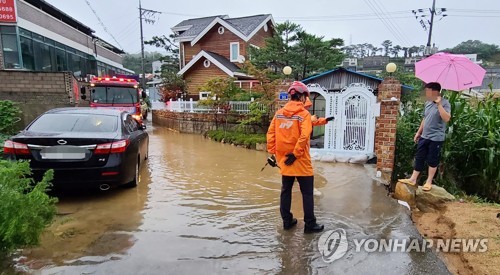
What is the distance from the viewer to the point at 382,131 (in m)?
5.68

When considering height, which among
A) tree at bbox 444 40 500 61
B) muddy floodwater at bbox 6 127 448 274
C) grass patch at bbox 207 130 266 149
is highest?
tree at bbox 444 40 500 61

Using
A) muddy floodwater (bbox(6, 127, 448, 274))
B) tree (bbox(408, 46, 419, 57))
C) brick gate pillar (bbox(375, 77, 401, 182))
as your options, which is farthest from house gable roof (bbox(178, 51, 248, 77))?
tree (bbox(408, 46, 419, 57))

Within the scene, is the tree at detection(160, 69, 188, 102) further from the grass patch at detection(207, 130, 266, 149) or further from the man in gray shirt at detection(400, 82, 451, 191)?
the man in gray shirt at detection(400, 82, 451, 191)

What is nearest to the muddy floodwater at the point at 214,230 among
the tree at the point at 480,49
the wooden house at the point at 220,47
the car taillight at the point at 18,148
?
the car taillight at the point at 18,148

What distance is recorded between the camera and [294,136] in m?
3.17

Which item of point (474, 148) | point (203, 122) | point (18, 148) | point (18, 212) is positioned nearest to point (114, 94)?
point (203, 122)

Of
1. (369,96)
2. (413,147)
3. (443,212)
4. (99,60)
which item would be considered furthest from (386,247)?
(99,60)

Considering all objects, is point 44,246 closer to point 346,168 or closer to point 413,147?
point 346,168

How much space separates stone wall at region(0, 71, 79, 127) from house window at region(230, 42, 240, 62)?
1209cm

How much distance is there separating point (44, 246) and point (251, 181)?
331 cm

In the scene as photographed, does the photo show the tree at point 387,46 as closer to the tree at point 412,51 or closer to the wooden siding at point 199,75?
the tree at point 412,51

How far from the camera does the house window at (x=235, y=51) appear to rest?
21.6m

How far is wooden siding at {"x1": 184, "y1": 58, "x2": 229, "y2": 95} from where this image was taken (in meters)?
20.2

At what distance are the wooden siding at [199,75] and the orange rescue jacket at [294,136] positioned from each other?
17194 millimetres
